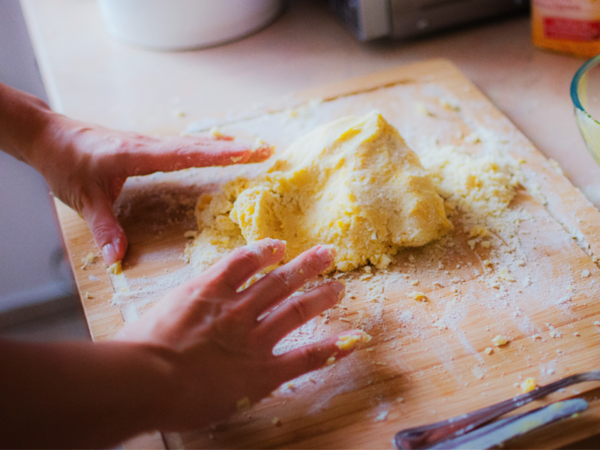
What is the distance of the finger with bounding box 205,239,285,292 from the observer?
744 millimetres

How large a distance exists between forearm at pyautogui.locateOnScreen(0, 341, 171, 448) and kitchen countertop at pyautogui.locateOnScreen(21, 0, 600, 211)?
2.58 feet

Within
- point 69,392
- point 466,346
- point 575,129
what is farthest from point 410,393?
point 575,129

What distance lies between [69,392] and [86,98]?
1079mm

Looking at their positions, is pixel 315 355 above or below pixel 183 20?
below

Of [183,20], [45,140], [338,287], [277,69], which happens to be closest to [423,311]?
[338,287]

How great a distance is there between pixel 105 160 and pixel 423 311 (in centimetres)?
64

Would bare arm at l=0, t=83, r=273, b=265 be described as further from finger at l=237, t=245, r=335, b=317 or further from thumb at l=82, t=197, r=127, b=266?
finger at l=237, t=245, r=335, b=317

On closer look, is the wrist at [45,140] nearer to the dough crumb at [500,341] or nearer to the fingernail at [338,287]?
the fingernail at [338,287]

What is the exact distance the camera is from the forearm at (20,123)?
1070 mm

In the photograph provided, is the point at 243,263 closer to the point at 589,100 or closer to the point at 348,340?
the point at 348,340

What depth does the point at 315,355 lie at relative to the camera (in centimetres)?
72

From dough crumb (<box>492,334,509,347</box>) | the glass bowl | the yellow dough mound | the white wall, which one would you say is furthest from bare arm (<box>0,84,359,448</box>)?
the white wall

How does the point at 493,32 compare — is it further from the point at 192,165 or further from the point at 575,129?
the point at 192,165

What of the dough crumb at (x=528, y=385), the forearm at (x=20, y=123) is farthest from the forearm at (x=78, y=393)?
the forearm at (x=20, y=123)
